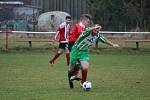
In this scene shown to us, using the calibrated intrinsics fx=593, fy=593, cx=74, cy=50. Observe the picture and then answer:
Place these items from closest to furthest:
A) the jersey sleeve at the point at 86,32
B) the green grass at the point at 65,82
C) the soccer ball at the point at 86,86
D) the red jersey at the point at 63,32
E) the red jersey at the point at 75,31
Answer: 1. the green grass at the point at 65,82
2. the soccer ball at the point at 86,86
3. the jersey sleeve at the point at 86,32
4. the red jersey at the point at 75,31
5. the red jersey at the point at 63,32

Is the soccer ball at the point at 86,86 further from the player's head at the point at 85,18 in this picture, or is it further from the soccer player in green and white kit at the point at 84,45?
the player's head at the point at 85,18

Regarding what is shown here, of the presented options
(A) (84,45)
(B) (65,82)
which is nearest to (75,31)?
(B) (65,82)

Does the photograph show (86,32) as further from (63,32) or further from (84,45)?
(63,32)

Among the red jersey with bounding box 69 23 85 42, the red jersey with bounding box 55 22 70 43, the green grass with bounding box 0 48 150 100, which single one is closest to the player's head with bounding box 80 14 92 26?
Result: the red jersey with bounding box 69 23 85 42

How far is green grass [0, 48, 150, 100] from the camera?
44.6 ft

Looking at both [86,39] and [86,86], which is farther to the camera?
[86,39]

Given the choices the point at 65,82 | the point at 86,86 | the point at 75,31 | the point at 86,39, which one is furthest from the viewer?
the point at 75,31

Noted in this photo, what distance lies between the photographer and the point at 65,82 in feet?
56.0

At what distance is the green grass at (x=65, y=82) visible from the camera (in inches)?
535

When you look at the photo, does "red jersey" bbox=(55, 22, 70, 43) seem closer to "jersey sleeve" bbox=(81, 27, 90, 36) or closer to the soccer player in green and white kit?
the soccer player in green and white kit

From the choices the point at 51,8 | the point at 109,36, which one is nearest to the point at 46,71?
the point at 109,36

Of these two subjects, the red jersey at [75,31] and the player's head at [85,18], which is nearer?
the player's head at [85,18]

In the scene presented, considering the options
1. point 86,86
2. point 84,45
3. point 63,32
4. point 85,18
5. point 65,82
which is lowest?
point 65,82

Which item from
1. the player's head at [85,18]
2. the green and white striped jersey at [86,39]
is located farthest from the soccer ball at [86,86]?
the player's head at [85,18]
